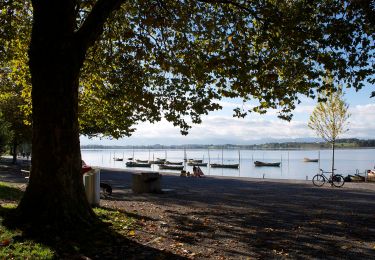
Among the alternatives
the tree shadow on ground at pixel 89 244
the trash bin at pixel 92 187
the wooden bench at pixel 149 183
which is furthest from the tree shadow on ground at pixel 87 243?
the wooden bench at pixel 149 183

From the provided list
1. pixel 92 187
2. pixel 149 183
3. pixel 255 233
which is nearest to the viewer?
pixel 255 233

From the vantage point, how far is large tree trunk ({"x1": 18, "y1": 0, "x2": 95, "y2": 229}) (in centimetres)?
834

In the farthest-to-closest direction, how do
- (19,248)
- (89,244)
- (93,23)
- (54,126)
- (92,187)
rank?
(92,187) → (93,23) → (54,126) → (89,244) → (19,248)

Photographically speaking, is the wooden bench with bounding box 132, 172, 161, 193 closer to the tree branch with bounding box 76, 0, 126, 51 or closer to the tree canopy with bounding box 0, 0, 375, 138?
the tree canopy with bounding box 0, 0, 375, 138

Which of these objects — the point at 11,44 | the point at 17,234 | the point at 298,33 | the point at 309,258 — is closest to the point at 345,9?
the point at 298,33

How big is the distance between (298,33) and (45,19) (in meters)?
6.57

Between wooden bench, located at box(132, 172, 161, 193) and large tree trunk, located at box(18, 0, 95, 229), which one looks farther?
wooden bench, located at box(132, 172, 161, 193)

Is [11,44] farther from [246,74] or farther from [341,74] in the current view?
[341,74]

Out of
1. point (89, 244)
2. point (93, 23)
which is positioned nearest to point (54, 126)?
point (93, 23)

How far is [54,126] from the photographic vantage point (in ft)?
27.4

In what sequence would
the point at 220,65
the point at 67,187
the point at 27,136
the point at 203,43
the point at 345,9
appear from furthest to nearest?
the point at 27,136 → the point at 203,43 → the point at 220,65 → the point at 345,9 → the point at 67,187

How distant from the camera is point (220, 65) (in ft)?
42.9

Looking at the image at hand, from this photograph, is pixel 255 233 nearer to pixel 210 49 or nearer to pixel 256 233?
pixel 256 233

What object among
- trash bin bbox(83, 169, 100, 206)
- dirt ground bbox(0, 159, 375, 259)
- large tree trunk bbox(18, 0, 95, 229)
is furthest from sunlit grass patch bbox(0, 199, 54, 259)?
trash bin bbox(83, 169, 100, 206)
